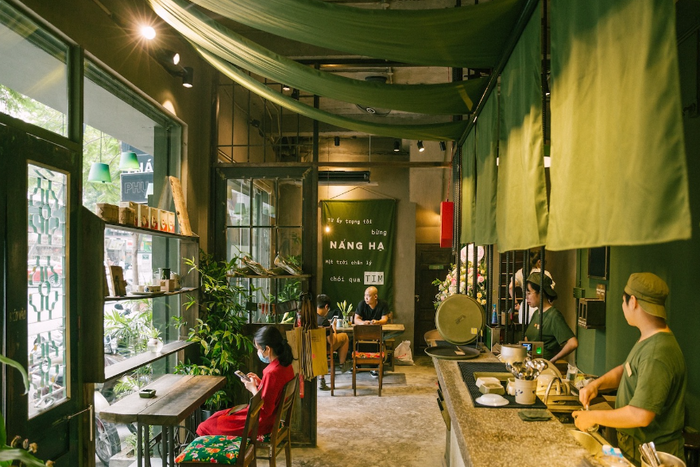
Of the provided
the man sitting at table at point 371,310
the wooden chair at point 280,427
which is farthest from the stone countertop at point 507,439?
the man sitting at table at point 371,310

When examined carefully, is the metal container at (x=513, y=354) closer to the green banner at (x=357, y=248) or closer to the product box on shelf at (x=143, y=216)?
the product box on shelf at (x=143, y=216)

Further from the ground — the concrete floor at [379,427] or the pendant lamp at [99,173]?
the pendant lamp at [99,173]

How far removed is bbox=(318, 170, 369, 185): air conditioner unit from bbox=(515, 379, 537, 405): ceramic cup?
7.06 m

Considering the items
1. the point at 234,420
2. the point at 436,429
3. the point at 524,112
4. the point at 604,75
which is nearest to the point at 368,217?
the point at 436,429

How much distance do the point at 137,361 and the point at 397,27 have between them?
2875mm

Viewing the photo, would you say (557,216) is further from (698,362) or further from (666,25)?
(698,362)

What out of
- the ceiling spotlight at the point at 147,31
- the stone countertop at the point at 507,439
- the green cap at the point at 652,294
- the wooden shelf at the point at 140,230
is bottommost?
the stone countertop at the point at 507,439

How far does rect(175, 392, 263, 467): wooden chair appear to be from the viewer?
3.32 meters

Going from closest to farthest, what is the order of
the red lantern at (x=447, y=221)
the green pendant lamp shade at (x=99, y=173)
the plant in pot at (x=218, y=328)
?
the green pendant lamp shade at (x=99, y=173) < the plant in pot at (x=218, y=328) < the red lantern at (x=447, y=221)

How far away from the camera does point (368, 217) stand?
9.81 metres

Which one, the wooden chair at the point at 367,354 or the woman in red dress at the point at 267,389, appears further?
the wooden chair at the point at 367,354

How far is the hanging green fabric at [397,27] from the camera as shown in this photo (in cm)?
225

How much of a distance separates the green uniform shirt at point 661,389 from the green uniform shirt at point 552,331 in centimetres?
220

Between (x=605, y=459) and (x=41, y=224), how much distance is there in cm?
280
